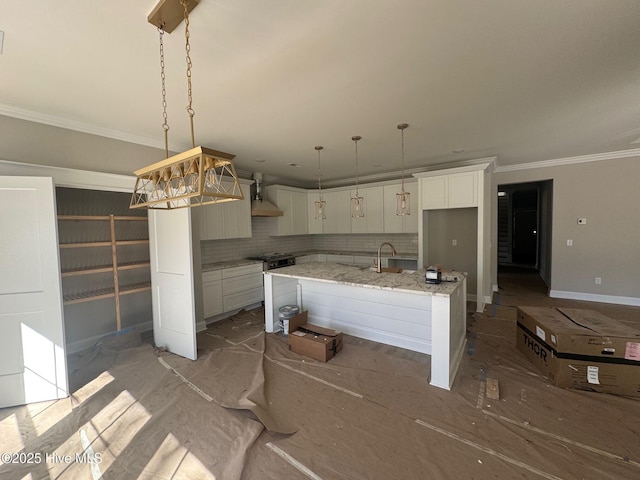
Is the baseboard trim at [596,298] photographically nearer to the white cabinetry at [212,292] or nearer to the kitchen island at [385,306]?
the kitchen island at [385,306]

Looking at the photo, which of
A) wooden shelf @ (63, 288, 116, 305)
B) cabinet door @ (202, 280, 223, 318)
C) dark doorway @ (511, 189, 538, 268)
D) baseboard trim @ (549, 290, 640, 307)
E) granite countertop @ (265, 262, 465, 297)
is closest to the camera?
granite countertop @ (265, 262, 465, 297)

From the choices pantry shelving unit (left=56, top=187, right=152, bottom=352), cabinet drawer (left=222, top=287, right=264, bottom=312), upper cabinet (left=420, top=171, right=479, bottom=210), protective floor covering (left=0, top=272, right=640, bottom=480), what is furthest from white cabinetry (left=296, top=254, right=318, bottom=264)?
protective floor covering (left=0, top=272, right=640, bottom=480)

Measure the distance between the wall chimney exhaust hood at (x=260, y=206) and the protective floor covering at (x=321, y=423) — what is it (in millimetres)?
2692

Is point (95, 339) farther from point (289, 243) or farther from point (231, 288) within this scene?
point (289, 243)

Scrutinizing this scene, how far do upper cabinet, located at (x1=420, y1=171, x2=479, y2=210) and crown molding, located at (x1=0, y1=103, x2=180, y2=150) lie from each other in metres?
4.13

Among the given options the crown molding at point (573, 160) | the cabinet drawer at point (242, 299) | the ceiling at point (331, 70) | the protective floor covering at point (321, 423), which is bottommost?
the protective floor covering at point (321, 423)

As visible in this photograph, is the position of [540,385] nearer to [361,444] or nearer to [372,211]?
[361,444]

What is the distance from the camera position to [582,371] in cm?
225

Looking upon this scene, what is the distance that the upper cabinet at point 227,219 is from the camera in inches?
164

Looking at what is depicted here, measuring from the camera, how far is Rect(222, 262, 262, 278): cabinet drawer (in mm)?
4228

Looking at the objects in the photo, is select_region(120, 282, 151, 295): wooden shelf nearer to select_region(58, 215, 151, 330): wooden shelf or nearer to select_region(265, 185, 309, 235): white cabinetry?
select_region(58, 215, 151, 330): wooden shelf

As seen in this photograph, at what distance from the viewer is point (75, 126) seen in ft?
8.86

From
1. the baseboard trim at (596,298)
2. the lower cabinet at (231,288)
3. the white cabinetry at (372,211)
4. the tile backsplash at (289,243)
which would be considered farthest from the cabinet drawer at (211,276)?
the baseboard trim at (596,298)

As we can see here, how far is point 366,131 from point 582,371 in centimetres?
312
